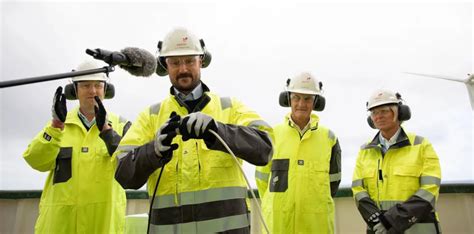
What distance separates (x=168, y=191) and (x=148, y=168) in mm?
225

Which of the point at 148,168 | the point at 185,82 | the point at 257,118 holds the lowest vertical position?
the point at 148,168

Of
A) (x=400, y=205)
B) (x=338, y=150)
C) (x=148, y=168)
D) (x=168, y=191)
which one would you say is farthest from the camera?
(x=338, y=150)

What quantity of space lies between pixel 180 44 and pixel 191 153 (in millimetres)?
663

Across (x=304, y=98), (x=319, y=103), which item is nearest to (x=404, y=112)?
(x=319, y=103)

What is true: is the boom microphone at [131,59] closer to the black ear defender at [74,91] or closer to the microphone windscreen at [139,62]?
the microphone windscreen at [139,62]

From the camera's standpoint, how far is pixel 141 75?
2.23 m

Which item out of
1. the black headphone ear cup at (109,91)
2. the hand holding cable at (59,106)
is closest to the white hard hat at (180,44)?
the hand holding cable at (59,106)

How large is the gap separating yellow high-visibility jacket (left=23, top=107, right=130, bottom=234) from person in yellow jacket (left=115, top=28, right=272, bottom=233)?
0.99 meters

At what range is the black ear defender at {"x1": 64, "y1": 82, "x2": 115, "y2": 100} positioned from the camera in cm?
323

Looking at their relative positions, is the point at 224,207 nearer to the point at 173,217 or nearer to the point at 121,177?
the point at 173,217

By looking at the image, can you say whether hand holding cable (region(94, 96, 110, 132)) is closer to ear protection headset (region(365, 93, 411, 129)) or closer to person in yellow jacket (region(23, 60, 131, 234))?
person in yellow jacket (region(23, 60, 131, 234))

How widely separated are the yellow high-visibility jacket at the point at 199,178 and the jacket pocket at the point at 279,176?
4.34ft

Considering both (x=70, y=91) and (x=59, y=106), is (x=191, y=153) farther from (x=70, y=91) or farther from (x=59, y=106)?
(x=70, y=91)

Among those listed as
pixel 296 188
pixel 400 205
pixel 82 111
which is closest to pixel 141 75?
pixel 82 111
